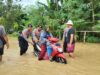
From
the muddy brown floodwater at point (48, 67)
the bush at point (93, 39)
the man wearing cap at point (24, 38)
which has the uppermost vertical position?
the man wearing cap at point (24, 38)

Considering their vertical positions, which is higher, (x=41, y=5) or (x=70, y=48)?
(x=41, y=5)

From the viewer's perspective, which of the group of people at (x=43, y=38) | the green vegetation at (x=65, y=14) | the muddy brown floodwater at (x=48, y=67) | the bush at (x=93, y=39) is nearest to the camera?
the muddy brown floodwater at (x=48, y=67)

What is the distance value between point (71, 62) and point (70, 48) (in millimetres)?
1231

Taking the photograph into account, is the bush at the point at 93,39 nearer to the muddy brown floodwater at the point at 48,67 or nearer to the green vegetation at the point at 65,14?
the green vegetation at the point at 65,14

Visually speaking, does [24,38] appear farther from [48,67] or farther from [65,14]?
[65,14]

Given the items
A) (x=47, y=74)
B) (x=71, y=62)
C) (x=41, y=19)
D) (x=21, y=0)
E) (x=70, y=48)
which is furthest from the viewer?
(x=21, y=0)

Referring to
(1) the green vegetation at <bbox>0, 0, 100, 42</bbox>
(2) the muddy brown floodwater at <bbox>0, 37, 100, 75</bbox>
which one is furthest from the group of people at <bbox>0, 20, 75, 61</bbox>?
(1) the green vegetation at <bbox>0, 0, 100, 42</bbox>

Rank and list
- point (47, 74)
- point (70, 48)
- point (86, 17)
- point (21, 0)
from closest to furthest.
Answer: point (47, 74) < point (70, 48) < point (86, 17) < point (21, 0)

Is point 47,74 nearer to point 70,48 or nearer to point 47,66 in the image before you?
point 47,66

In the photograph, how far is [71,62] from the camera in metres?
12.8

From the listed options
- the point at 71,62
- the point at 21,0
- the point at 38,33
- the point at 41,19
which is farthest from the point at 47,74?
the point at 21,0

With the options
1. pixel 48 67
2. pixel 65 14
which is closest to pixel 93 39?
pixel 65 14

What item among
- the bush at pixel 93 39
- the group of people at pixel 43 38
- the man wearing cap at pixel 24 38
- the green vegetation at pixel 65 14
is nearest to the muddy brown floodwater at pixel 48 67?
the group of people at pixel 43 38

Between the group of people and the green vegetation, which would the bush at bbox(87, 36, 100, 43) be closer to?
the green vegetation
